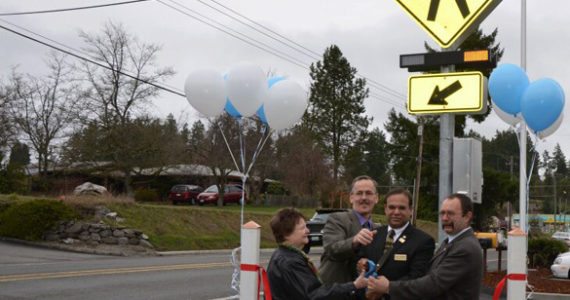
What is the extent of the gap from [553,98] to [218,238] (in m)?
18.5

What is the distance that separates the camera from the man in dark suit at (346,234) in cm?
418

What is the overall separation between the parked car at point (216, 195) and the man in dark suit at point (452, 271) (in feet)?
140

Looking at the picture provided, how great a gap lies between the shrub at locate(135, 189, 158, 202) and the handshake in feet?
138

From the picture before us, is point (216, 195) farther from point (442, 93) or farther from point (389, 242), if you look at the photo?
point (389, 242)

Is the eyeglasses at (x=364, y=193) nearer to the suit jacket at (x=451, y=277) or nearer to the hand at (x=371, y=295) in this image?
the suit jacket at (x=451, y=277)

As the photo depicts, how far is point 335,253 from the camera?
418cm

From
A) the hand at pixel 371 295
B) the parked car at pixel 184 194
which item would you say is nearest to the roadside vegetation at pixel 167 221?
the parked car at pixel 184 194

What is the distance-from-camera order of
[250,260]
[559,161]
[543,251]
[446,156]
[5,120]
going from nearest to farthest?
[250,260]
[446,156]
[543,251]
[5,120]
[559,161]

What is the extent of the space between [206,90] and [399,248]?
750cm

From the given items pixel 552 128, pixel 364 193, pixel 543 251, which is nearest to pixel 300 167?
pixel 543 251

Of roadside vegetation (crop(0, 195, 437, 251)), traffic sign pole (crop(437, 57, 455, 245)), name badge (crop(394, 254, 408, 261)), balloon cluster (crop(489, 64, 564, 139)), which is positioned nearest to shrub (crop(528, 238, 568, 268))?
balloon cluster (crop(489, 64, 564, 139))

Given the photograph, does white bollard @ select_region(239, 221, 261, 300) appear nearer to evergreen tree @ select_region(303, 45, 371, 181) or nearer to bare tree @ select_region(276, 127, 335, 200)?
bare tree @ select_region(276, 127, 335, 200)

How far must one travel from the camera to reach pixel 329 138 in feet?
214

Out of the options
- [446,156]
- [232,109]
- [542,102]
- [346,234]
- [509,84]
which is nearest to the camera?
[346,234]
